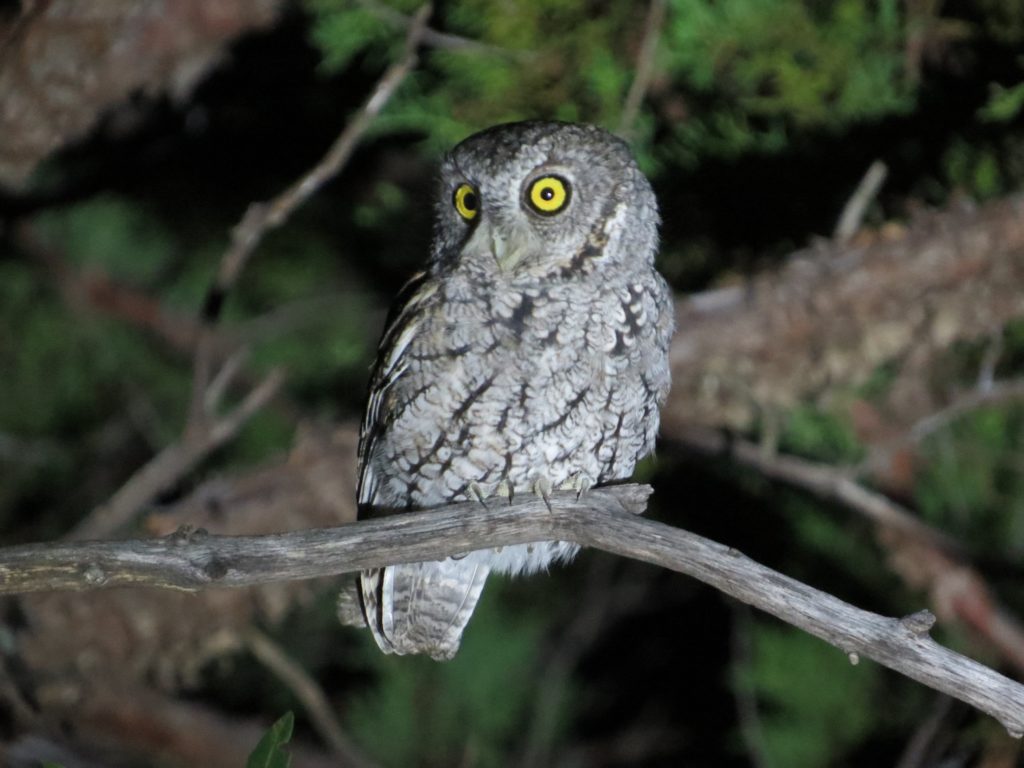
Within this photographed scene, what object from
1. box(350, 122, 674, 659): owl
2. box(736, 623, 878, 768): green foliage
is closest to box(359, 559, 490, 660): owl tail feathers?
box(350, 122, 674, 659): owl

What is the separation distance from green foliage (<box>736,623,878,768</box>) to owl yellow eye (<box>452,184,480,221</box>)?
2.89m

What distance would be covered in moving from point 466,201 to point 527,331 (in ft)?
1.28

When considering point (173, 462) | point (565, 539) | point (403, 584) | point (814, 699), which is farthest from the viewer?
point (814, 699)

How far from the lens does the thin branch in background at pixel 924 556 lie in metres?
3.73

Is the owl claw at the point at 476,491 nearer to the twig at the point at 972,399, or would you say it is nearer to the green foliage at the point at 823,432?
the twig at the point at 972,399

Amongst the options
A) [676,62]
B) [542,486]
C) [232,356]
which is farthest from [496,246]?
[676,62]

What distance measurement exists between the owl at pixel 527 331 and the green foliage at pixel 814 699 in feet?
8.01

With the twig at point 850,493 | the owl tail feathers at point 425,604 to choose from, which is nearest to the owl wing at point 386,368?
the owl tail feathers at point 425,604

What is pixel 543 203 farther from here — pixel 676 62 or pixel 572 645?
pixel 572 645

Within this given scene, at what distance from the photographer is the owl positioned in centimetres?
251

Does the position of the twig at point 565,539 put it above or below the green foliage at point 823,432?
above

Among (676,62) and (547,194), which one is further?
(676,62)

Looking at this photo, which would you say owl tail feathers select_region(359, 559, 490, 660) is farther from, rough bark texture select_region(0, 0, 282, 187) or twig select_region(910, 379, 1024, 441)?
rough bark texture select_region(0, 0, 282, 187)

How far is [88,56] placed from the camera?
3.44 metres
